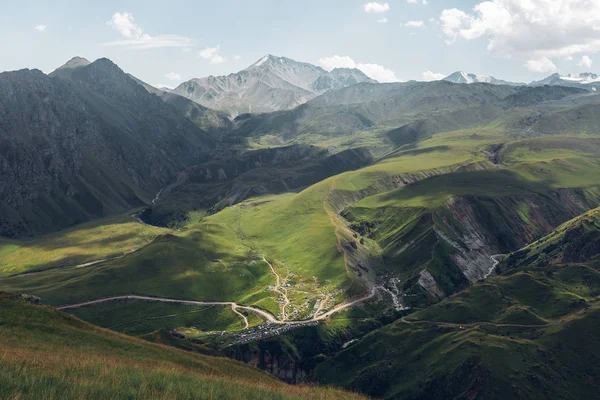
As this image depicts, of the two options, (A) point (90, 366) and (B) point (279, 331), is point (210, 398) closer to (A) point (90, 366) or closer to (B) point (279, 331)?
(A) point (90, 366)

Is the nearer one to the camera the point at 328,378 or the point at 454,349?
the point at 454,349

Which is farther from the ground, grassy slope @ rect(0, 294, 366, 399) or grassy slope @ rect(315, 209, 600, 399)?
grassy slope @ rect(0, 294, 366, 399)

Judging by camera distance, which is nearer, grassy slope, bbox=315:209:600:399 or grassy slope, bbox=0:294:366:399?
grassy slope, bbox=0:294:366:399

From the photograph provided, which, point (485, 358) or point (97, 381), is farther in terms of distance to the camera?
point (485, 358)

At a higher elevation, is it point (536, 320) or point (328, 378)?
point (536, 320)

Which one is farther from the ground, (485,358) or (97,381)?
(97,381)

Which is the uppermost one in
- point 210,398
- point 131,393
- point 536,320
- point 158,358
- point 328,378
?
point 131,393

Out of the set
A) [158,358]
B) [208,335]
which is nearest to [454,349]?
[208,335]

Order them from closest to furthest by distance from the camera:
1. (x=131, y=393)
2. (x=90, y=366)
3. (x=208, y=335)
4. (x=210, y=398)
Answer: (x=131, y=393) → (x=210, y=398) → (x=90, y=366) → (x=208, y=335)

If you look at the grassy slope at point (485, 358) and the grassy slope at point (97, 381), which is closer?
the grassy slope at point (97, 381)

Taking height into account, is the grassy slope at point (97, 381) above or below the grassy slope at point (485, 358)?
above

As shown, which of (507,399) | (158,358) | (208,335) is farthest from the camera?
(208,335)
